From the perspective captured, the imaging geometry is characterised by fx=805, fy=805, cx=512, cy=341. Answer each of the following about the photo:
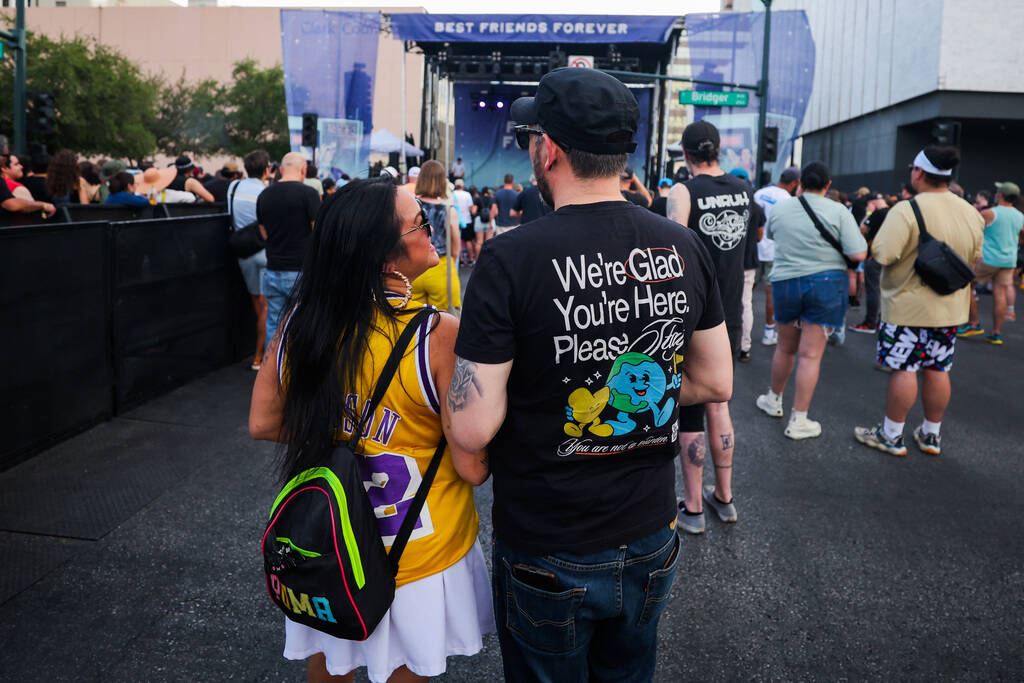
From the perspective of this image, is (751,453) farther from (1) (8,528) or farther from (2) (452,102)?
(2) (452,102)

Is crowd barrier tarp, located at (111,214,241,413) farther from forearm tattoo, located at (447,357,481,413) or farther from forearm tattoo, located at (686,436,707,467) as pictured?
forearm tattoo, located at (447,357,481,413)

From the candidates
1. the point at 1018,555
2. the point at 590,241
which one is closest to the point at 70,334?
the point at 590,241

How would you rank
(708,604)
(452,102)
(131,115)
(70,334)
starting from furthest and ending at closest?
(131,115)
(452,102)
(70,334)
(708,604)

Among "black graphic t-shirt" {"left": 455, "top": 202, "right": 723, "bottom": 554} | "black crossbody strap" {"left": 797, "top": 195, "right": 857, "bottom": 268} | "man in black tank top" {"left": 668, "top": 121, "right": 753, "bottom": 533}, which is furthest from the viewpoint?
"black crossbody strap" {"left": 797, "top": 195, "right": 857, "bottom": 268}

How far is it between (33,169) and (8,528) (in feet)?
27.4

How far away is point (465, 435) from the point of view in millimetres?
1725

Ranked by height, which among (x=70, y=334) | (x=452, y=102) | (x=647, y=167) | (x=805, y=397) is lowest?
(x=805, y=397)

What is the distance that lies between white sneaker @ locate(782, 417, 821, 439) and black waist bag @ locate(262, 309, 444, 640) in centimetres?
472

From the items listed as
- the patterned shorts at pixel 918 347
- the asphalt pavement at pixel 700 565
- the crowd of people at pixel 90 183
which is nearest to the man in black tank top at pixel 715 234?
the asphalt pavement at pixel 700 565

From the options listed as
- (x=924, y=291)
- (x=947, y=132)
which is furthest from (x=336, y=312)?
Result: (x=947, y=132)

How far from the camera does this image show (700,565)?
12.6 ft

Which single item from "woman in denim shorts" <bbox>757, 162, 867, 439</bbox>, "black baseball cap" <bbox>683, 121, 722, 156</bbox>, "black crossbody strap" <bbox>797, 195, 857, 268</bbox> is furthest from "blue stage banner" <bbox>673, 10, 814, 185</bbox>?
"black baseball cap" <bbox>683, 121, 722, 156</bbox>

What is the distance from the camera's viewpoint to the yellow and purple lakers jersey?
1.83m

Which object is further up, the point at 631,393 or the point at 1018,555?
the point at 631,393
